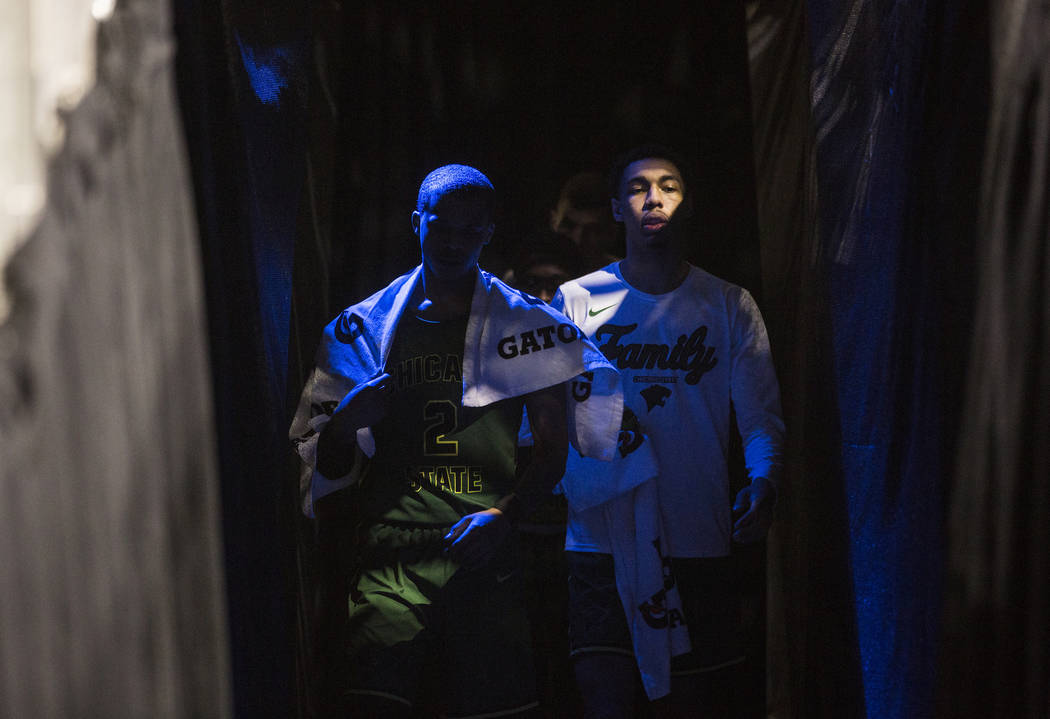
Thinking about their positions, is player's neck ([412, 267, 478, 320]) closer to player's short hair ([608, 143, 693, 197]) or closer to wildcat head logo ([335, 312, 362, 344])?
wildcat head logo ([335, 312, 362, 344])

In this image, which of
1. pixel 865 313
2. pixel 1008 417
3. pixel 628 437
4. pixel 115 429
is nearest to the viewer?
pixel 115 429

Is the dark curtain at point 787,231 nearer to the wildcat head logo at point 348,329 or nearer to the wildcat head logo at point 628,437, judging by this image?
the wildcat head logo at point 348,329

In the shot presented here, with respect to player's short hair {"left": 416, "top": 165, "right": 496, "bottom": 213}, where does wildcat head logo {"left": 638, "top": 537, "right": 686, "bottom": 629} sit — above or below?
below

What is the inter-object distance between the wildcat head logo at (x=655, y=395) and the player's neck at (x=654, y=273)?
0.26 meters

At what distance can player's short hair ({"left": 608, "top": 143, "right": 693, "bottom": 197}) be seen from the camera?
265cm

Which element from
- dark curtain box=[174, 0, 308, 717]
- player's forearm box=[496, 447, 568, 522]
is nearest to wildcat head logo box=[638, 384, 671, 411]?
player's forearm box=[496, 447, 568, 522]

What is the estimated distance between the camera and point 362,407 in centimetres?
217

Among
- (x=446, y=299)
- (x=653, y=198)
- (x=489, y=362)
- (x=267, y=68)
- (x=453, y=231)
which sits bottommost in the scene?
(x=489, y=362)

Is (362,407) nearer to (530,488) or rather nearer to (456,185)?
(530,488)

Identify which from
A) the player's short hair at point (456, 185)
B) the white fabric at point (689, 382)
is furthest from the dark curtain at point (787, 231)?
the player's short hair at point (456, 185)

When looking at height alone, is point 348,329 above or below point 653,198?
below

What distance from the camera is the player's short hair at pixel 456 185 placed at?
226 cm

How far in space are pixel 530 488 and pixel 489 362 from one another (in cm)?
32

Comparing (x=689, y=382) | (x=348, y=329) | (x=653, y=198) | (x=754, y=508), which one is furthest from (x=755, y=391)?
(x=348, y=329)
